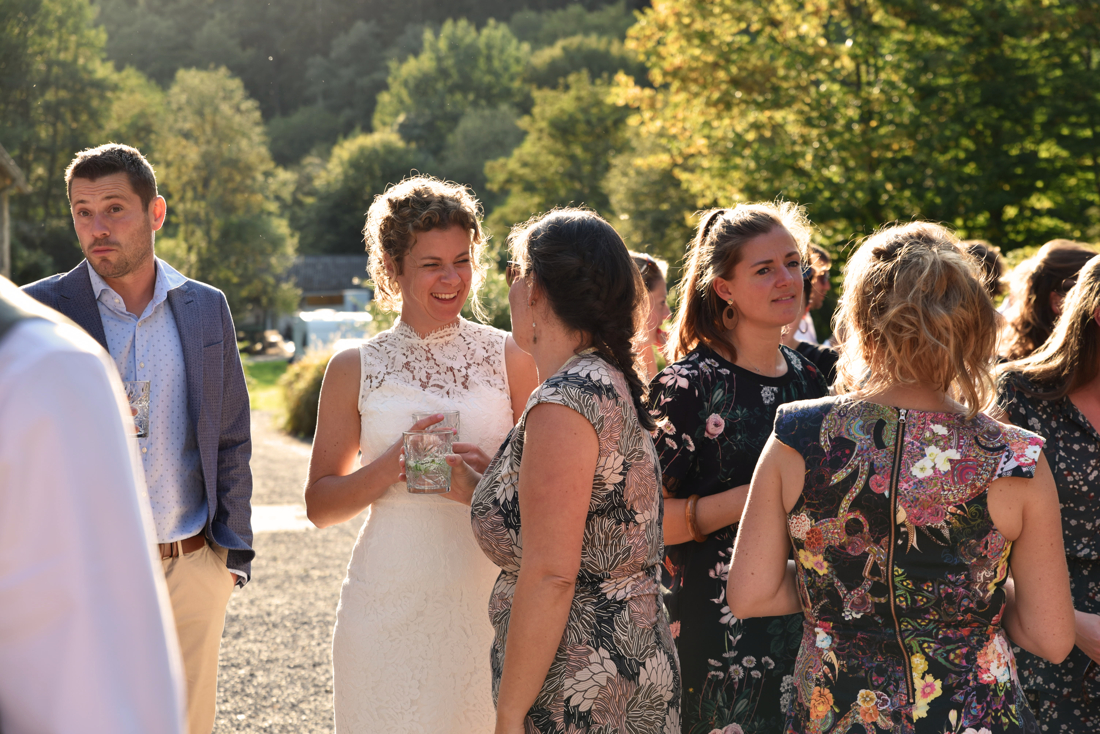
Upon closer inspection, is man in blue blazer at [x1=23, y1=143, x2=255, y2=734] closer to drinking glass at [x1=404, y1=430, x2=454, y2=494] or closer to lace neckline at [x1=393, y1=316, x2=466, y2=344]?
lace neckline at [x1=393, y1=316, x2=466, y2=344]

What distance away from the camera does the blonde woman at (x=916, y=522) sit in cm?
180

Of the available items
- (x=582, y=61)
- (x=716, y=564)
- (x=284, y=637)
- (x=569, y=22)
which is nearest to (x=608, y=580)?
(x=716, y=564)

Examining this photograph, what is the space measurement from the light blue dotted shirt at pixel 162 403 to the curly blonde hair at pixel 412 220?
30.2 inches

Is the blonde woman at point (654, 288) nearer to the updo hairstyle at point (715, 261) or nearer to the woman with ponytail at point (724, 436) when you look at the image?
the updo hairstyle at point (715, 261)

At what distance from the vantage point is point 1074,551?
2721mm

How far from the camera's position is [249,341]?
153 ft

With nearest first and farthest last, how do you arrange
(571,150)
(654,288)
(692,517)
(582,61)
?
(692,517) → (654,288) → (571,150) → (582,61)

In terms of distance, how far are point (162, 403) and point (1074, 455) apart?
291 centimetres

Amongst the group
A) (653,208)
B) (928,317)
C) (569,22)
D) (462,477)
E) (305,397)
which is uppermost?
(569,22)

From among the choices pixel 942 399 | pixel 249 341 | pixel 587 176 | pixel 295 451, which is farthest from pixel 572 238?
pixel 249 341

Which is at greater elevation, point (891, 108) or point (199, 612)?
point (891, 108)

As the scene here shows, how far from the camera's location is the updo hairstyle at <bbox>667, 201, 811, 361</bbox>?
2.76 meters

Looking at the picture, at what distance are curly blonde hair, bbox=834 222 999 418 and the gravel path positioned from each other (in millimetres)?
4079

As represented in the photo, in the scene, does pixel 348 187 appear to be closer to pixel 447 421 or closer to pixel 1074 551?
pixel 447 421
